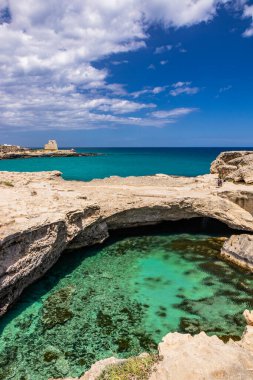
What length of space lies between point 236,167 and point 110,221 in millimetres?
15658

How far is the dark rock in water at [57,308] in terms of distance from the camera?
13805 mm

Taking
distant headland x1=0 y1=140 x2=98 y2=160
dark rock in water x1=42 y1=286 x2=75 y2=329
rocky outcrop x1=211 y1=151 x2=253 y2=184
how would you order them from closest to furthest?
dark rock in water x1=42 y1=286 x2=75 y2=329, rocky outcrop x1=211 y1=151 x2=253 y2=184, distant headland x1=0 y1=140 x2=98 y2=160

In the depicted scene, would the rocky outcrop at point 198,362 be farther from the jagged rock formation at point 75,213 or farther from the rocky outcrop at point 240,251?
the rocky outcrop at point 240,251

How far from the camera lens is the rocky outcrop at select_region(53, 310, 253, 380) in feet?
23.1

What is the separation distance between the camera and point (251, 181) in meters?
26.8

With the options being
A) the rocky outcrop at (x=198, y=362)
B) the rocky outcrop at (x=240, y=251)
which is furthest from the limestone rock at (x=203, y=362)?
the rocky outcrop at (x=240, y=251)

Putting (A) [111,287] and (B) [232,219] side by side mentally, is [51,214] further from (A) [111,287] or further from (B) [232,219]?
(B) [232,219]

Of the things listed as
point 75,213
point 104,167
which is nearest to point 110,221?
point 75,213

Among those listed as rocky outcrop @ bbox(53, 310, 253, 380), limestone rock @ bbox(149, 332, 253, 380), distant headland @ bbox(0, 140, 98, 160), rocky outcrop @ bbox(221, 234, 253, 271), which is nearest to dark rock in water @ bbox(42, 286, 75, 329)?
rocky outcrop @ bbox(53, 310, 253, 380)

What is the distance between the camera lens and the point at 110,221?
934 inches

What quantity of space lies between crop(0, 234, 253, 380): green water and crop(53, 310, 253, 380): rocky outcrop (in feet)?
12.7

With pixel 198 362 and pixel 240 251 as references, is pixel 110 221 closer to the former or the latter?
pixel 240 251

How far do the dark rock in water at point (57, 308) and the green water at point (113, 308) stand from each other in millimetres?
45

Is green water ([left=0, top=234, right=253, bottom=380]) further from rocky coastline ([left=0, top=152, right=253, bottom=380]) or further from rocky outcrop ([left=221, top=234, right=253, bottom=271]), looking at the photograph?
rocky coastline ([left=0, top=152, right=253, bottom=380])
